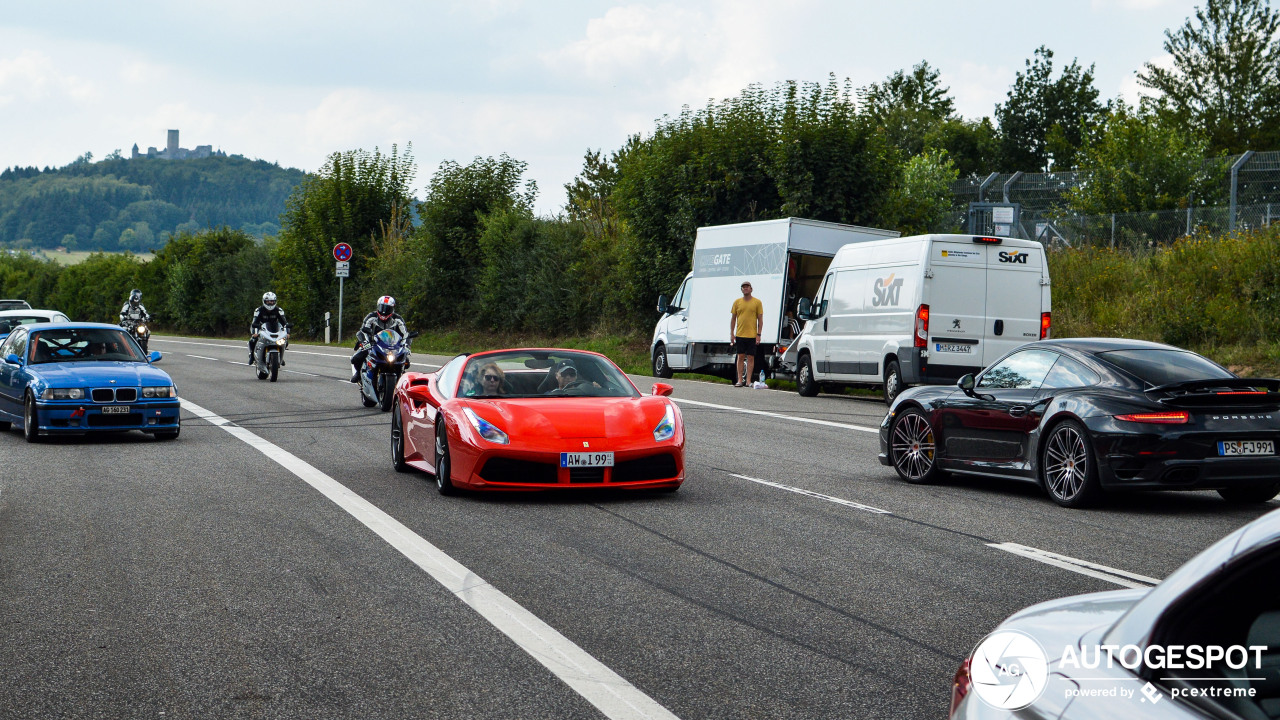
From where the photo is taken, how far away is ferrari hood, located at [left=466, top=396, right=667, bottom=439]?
971cm

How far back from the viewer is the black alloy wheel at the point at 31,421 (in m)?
13.9

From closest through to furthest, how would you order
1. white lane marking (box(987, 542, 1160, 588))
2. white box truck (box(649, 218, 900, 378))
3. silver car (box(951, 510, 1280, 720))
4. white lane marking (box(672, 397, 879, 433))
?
silver car (box(951, 510, 1280, 720)) → white lane marking (box(987, 542, 1160, 588)) → white lane marking (box(672, 397, 879, 433)) → white box truck (box(649, 218, 900, 378))

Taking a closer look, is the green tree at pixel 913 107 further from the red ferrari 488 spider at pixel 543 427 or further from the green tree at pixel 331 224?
the red ferrari 488 spider at pixel 543 427

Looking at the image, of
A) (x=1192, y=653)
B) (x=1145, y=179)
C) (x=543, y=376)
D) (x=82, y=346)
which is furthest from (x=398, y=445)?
(x=1145, y=179)

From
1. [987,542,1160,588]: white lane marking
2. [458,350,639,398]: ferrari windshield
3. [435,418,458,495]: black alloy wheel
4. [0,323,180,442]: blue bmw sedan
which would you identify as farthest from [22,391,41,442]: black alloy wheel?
[987,542,1160,588]: white lane marking

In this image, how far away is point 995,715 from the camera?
7.67ft

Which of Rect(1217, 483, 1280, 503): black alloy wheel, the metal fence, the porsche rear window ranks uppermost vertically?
the metal fence

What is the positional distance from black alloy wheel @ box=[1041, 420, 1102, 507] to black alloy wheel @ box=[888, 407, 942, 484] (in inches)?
49.1

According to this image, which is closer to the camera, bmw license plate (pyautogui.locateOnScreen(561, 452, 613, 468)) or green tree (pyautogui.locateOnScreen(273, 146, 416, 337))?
bmw license plate (pyautogui.locateOnScreen(561, 452, 613, 468))

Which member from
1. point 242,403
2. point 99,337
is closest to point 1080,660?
point 99,337

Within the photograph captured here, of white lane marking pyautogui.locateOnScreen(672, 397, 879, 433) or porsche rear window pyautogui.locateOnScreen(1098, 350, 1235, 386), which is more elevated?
porsche rear window pyautogui.locateOnScreen(1098, 350, 1235, 386)

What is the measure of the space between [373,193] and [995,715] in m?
59.0

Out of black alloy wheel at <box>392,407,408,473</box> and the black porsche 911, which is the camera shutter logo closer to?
the black porsche 911

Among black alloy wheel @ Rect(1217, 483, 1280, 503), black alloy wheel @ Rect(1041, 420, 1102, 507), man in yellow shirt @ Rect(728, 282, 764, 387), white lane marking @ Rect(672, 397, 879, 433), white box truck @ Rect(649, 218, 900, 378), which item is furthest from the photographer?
white box truck @ Rect(649, 218, 900, 378)
